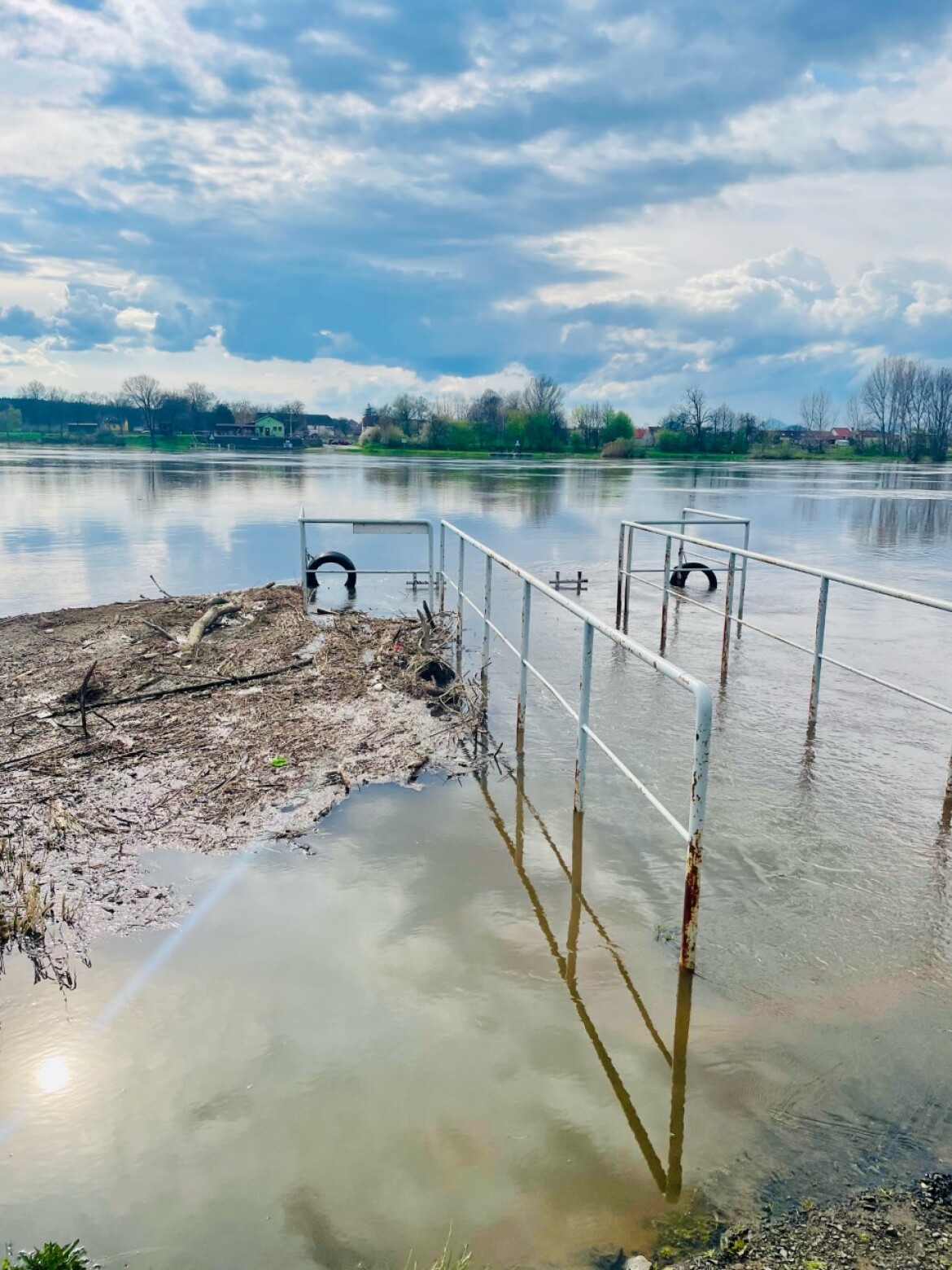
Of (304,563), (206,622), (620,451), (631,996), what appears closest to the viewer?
(631,996)

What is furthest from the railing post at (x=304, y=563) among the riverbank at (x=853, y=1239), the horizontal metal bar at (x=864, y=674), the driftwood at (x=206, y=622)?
the riverbank at (x=853, y=1239)

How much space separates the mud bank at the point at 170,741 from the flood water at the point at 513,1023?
11.2 inches

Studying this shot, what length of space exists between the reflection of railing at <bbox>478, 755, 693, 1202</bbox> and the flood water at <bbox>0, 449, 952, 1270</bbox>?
14 millimetres

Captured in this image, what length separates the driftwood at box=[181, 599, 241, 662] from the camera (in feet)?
30.8

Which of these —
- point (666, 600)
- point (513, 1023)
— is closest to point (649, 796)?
point (513, 1023)

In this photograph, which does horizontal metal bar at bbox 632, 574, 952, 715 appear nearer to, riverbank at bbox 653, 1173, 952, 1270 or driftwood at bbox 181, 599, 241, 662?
riverbank at bbox 653, 1173, 952, 1270

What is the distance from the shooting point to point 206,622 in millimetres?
10492

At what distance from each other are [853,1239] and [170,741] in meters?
5.50

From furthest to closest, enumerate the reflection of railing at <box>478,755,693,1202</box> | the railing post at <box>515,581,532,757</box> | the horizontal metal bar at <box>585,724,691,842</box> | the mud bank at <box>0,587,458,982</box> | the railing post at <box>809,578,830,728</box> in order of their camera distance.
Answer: the railing post at <box>809,578,830,728</box>
the railing post at <box>515,581,532,757</box>
the mud bank at <box>0,587,458,982</box>
the horizontal metal bar at <box>585,724,691,842</box>
the reflection of railing at <box>478,755,693,1202</box>

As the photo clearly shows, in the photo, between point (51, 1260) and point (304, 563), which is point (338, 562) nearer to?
point (304, 563)

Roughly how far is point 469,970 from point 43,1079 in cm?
178

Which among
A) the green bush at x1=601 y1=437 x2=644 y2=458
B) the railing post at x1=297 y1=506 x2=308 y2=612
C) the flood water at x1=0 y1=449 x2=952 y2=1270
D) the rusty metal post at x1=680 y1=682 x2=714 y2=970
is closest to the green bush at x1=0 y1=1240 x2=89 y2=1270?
the flood water at x1=0 y1=449 x2=952 y2=1270

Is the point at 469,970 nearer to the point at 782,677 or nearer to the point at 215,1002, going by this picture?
the point at 215,1002

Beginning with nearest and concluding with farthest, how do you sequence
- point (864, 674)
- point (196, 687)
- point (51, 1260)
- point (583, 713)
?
point (51, 1260) < point (583, 713) < point (864, 674) < point (196, 687)
